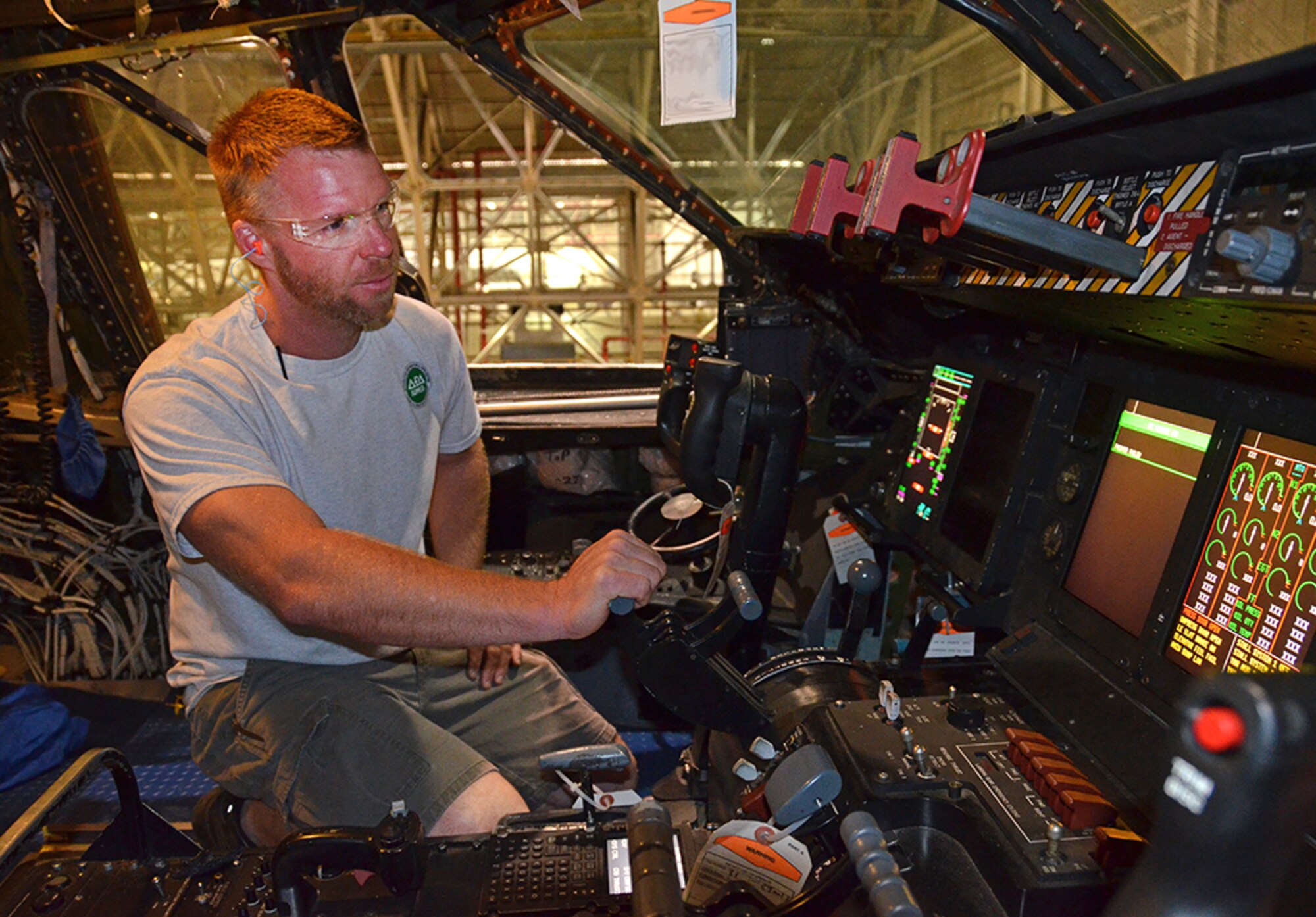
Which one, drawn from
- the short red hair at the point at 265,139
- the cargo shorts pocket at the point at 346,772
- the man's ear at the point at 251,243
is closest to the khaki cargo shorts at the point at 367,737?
the cargo shorts pocket at the point at 346,772

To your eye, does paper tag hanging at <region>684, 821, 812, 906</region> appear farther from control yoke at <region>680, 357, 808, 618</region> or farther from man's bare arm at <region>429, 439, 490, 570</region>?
man's bare arm at <region>429, 439, 490, 570</region>

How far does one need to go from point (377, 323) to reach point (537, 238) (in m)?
6.11

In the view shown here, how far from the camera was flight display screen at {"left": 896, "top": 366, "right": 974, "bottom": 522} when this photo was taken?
1937 millimetres

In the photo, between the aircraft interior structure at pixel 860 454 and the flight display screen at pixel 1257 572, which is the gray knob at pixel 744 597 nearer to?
the aircraft interior structure at pixel 860 454

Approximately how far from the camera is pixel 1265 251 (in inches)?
33.4

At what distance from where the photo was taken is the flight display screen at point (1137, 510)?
1.31 meters

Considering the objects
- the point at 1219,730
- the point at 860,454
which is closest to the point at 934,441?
the point at 860,454

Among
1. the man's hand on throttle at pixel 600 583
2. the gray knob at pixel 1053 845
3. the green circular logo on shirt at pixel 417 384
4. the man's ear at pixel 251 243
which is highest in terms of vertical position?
the man's ear at pixel 251 243

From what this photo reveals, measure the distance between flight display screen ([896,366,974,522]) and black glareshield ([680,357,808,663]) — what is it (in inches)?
12.6

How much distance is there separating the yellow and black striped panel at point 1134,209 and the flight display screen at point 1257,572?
29cm

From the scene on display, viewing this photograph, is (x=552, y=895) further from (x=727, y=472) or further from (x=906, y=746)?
(x=727, y=472)

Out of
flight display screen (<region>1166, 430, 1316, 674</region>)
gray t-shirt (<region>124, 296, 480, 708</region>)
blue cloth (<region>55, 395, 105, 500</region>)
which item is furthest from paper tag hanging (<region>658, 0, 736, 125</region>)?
blue cloth (<region>55, 395, 105, 500</region>)

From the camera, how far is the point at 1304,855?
0.88 m

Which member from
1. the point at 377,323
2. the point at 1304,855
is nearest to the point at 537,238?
the point at 377,323
